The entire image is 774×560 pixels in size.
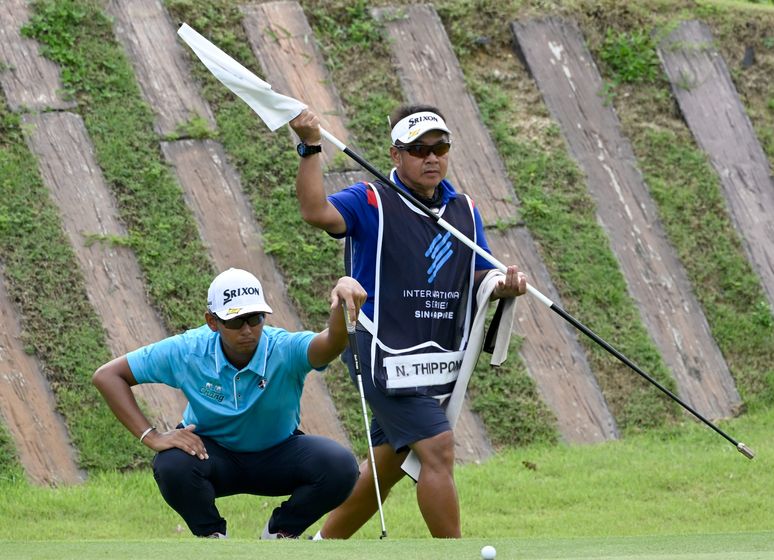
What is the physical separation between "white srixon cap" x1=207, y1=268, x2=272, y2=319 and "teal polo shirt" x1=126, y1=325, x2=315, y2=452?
0.70 feet

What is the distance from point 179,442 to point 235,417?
0.28 m

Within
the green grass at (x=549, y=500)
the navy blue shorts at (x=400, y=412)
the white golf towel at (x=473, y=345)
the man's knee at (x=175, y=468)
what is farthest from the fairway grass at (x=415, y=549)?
the green grass at (x=549, y=500)

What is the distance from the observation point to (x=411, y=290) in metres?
6.57

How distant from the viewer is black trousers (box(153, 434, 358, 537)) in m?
6.57

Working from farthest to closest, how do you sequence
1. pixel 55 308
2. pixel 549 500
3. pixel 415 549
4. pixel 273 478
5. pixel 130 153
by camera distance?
pixel 130 153
pixel 55 308
pixel 549 500
pixel 273 478
pixel 415 549

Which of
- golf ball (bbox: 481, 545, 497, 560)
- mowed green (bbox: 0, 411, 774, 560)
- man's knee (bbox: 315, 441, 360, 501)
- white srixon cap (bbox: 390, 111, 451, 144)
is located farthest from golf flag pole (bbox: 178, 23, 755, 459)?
golf ball (bbox: 481, 545, 497, 560)

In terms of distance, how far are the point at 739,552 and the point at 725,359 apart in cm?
562

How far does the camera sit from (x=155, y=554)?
15.9ft

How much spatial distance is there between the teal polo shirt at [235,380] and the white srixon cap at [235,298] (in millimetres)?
214

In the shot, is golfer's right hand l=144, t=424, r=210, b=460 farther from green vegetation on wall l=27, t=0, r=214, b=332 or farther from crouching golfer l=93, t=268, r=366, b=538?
green vegetation on wall l=27, t=0, r=214, b=332

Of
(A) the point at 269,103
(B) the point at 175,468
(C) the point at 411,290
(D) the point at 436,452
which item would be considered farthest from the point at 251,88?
(D) the point at 436,452

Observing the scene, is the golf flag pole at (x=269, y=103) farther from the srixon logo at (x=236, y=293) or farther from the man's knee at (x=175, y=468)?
the man's knee at (x=175, y=468)

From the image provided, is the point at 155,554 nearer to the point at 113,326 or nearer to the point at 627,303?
the point at 113,326

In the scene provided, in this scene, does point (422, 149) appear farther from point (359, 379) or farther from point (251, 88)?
point (359, 379)
